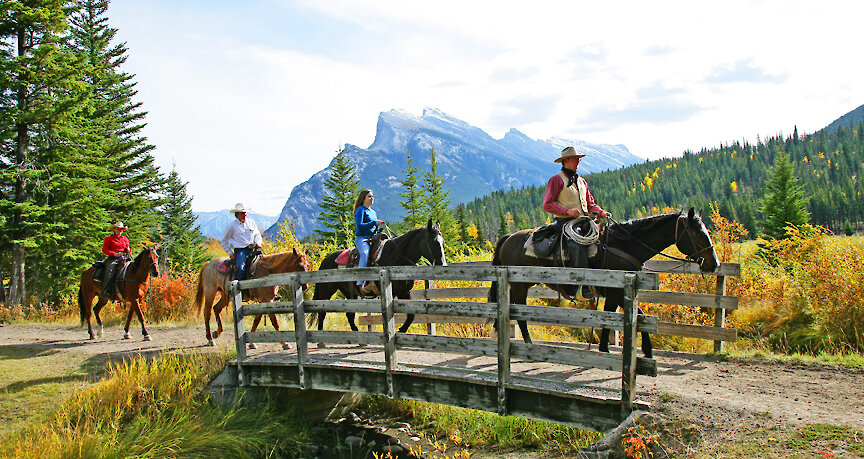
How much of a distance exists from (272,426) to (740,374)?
23.3ft

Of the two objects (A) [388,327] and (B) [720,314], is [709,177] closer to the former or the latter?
(B) [720,314]

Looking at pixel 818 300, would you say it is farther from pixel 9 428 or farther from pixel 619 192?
pixel 619 192

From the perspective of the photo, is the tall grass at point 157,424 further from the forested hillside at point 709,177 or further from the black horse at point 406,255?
the forested hillside at point 709,177

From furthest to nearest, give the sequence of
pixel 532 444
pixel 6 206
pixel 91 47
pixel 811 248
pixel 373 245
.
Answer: pixel 91 47, pixel 6 206, pixel 811 248, pixel 373 245, pixel 532 444

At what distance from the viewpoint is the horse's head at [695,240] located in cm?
761

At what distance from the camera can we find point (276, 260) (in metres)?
11.0

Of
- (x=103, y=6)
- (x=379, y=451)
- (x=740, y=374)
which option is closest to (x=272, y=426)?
(x=379, y=451)

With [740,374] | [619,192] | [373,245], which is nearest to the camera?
[740,374]

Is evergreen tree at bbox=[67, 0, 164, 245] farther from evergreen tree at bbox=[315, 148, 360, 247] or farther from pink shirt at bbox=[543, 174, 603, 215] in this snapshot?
pink shirt at bbox=[543, 174, 603, 215]

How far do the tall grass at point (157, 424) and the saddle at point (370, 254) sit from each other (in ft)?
10.1

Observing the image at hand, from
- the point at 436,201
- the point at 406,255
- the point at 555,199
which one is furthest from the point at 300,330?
the point at 436,201

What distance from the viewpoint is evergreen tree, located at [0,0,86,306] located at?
17.9m

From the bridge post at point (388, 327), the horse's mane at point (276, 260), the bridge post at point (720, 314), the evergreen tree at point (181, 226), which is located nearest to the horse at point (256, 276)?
the horse's mane at point (276, 260)

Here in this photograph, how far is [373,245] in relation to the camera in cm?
1012
